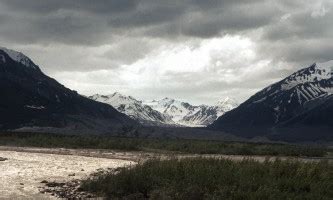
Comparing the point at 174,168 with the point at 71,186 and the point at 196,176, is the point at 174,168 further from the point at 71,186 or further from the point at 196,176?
the point at 71,186

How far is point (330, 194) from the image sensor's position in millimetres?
20203

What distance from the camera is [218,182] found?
21109 mm

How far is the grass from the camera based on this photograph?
19438 millimetres

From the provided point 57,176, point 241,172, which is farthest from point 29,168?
point 241,172

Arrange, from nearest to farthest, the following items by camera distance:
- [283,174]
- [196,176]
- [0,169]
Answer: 1. [196,176]
2. [283,174]
3. [0,169]

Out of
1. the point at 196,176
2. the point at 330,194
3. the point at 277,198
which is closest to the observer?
the point at 277,198

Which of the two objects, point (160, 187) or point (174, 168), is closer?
point (160, 187)

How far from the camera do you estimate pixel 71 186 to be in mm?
24266

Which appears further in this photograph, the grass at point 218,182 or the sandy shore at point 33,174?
the sandy shore at point 33,174

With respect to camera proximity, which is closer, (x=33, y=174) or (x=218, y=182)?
(x=218, y=182)

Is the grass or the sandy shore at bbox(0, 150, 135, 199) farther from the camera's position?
the sandy shore at bbox(0, 150, 135, 199)

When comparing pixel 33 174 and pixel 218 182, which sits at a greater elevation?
pixel 218 182

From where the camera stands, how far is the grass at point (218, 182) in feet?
63.8

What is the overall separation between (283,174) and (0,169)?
15.3 metres
